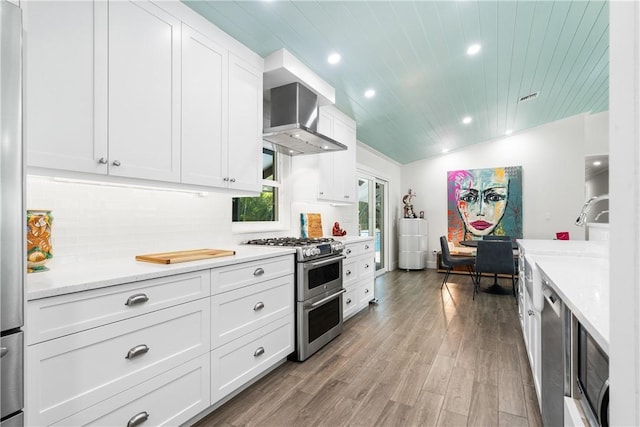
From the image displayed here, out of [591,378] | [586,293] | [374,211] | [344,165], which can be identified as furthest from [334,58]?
[374,211]

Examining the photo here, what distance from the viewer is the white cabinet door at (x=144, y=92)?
1637mm

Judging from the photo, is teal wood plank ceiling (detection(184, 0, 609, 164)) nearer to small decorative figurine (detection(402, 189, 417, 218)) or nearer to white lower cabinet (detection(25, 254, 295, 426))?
white lower cabinet (detection(25, 254, 295, 426))

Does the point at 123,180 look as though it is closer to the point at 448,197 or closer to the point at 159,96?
the point at 159,96

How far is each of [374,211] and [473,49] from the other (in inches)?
138

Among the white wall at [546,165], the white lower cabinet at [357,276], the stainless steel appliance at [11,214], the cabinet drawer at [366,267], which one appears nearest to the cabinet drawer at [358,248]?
the white lower cabinet at [357,276]

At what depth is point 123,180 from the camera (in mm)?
1730

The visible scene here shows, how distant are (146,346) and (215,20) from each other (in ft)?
6.78

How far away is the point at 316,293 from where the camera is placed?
107 inches

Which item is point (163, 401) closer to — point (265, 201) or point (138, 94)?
point (138, 94)

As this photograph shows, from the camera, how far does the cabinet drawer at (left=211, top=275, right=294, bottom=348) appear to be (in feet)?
6.15

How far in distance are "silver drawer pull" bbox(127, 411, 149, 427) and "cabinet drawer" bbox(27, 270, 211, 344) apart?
481 mm

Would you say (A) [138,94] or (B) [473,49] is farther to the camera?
(B) [473,49]

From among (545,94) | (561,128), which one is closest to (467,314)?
(545,94)

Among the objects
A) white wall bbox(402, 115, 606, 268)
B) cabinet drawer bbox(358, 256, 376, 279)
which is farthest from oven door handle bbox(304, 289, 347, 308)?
white wall bbox(402, 115, 606, 268)
